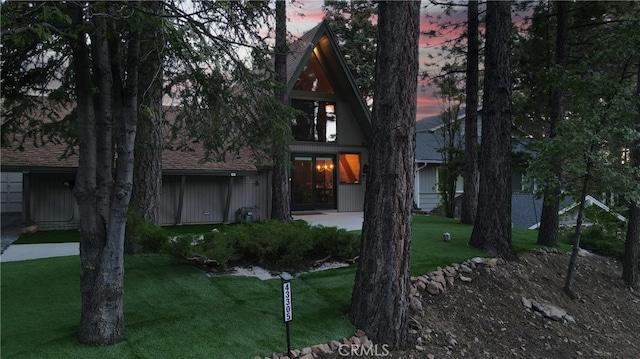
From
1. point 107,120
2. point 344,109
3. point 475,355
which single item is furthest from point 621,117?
point 344,109

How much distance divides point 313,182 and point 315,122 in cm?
230

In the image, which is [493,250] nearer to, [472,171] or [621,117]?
A: [621,117]

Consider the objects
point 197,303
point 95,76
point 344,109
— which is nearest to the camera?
point 95,76

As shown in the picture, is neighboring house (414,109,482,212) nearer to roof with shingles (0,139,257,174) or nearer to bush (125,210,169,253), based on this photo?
roof with shingles (0,139,257,174)

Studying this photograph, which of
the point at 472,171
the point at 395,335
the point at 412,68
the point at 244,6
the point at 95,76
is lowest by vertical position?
the point at 395,335

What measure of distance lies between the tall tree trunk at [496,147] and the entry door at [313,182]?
833 centimetres

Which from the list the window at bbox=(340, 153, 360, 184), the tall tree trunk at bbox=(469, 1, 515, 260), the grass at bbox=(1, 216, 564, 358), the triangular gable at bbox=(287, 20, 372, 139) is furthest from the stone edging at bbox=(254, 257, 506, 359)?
the window at bbox=(340, 153, 360, 184)

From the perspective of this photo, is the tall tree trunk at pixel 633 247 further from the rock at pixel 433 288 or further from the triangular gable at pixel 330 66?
the triangular gable at pixel 330 66

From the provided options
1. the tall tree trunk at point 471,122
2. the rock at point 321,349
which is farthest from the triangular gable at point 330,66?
the rock at point 321,349

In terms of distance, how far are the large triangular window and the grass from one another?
402 inches

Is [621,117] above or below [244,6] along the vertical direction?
below

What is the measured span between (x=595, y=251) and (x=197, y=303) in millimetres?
9448

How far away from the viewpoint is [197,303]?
15.5 ft

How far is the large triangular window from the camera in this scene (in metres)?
15.3
